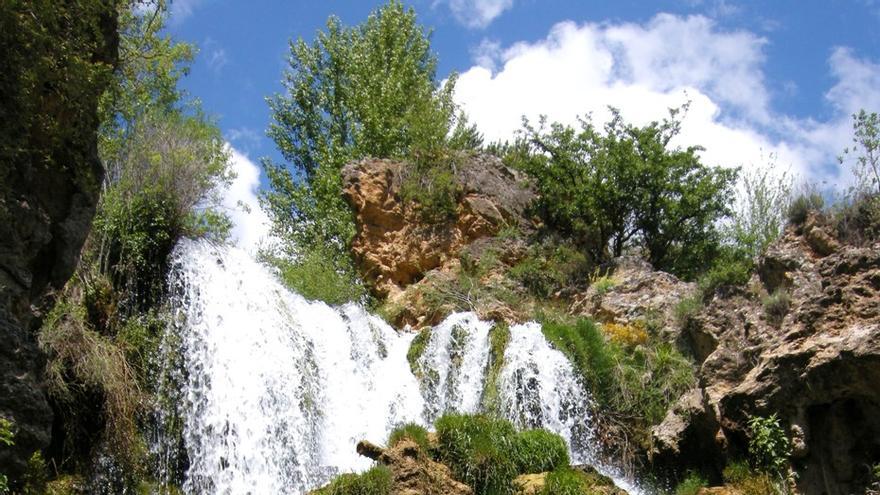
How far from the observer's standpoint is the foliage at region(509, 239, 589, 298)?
58.3 feet

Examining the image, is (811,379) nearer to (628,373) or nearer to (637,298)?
(628,373)

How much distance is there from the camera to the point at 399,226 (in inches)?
747

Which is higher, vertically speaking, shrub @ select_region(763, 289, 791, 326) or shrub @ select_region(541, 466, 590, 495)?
shrub @ select_region(763, 289, 791, 326)

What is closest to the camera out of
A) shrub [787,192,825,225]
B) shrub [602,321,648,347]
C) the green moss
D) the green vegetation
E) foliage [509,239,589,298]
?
shrub [787,192,825,225]

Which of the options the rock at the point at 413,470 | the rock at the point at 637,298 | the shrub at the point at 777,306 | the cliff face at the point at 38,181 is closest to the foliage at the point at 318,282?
the rock at the point at 637,298

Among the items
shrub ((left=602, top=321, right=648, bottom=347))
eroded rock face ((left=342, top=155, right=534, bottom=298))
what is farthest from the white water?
eroded rock face ((left=342, top=155, right=534, bottom=298))

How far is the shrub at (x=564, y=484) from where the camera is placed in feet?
32.3

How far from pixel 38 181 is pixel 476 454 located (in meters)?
5.69

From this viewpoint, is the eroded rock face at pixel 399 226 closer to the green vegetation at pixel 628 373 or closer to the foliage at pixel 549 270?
the foliage at pixel 549 270

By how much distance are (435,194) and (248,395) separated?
7322 mm

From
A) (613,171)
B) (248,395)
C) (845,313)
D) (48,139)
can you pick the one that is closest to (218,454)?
(248,395)

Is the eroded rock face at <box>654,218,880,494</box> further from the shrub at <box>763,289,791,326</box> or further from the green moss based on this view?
the green moss

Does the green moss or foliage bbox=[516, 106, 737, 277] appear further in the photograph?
foliage bbox=[516, 106, 737, 277]

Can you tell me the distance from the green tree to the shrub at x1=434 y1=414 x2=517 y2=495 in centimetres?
1217
